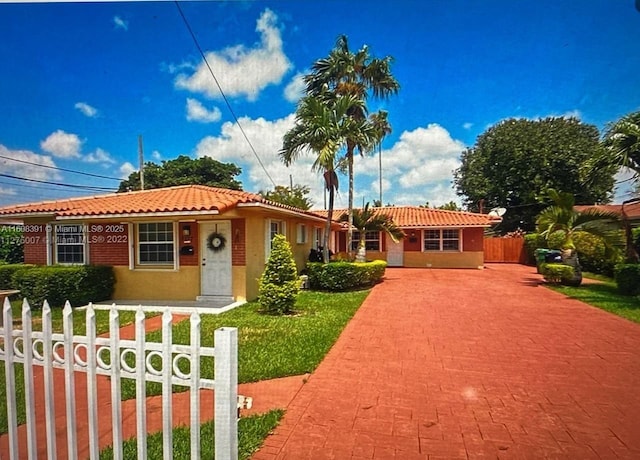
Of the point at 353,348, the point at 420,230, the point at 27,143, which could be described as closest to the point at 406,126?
the point at 353,348

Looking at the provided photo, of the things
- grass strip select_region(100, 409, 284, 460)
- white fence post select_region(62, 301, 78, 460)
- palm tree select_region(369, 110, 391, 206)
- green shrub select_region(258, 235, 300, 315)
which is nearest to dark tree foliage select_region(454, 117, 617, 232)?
palm tree select_region(369, 110, 391, 206)

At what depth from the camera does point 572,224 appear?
1115 cm

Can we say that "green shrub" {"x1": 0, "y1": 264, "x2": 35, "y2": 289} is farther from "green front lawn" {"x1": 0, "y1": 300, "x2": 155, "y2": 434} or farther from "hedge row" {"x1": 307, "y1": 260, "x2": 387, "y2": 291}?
"hedge row" {"x1": 307, "y1": 260, "x2": 387, "y2": 291}

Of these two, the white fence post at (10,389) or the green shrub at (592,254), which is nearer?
Answer: the white fence post at (10,389)

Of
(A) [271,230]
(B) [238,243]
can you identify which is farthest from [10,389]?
(A) [271,230]

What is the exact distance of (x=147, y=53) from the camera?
4.71 m

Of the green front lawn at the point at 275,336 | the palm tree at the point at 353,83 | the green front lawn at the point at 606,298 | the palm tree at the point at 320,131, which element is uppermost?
the palm tree at the point at 353,83

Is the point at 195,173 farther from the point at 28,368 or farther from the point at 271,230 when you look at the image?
the point at 28,368

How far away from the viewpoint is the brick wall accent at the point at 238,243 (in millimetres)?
8812

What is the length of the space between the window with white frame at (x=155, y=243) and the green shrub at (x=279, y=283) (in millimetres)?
3253

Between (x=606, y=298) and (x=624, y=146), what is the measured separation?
3872mm

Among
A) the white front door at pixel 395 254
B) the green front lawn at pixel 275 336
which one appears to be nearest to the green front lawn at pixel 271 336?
the green front lawn at pixel 275 336

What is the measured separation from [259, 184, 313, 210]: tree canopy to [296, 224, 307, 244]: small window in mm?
10586

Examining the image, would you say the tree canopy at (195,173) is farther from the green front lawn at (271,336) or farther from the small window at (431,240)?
the green front lawn at (271,336)
